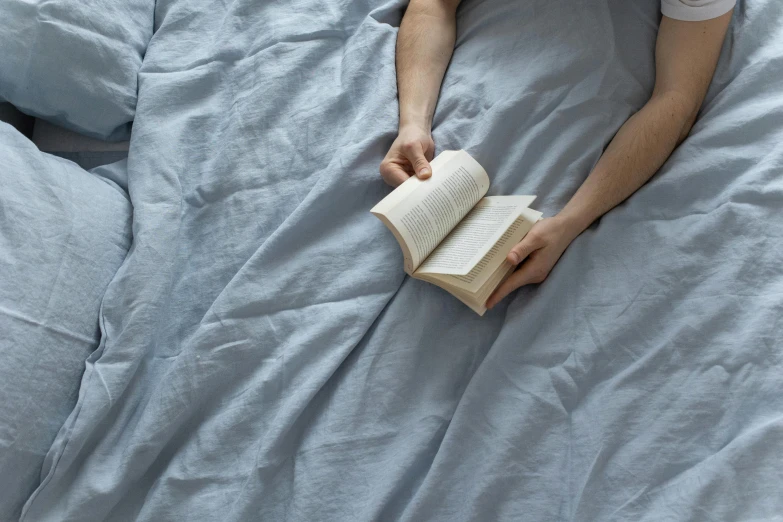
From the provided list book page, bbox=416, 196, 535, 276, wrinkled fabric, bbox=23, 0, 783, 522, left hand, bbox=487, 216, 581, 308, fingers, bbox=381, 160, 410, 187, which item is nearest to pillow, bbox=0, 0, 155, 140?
wrinkled fabric, bbox=23, 0, 783, 522

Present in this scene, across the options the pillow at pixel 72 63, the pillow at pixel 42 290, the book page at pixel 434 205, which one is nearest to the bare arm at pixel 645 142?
the book page at pixel 434 205

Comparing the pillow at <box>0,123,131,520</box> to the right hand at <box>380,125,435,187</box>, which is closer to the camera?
the pillow at <box>0,123,131,520</box>

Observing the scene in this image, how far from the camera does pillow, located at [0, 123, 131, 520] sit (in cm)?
84

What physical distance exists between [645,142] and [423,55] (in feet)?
1.35

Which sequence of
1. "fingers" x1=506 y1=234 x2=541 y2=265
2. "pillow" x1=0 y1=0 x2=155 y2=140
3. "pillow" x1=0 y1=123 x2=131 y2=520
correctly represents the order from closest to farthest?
"pillow" x1=0 y1=123 x2=131 y2=520, "fingers" x1=506 y1=234 x2=541 y2=265, "pillow" x1=0 y1=0 x2=155 y2=140

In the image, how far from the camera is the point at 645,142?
104 cm

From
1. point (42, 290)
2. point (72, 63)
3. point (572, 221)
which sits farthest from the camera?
point (72, 63)

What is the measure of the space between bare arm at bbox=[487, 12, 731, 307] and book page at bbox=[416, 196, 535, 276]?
0.04 meters

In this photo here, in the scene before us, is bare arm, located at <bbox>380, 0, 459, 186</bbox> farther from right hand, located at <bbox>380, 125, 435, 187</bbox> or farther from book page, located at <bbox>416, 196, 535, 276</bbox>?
book page, located at <bbox>416, 196, 535, 276</bbox>

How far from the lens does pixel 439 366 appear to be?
3.10ft

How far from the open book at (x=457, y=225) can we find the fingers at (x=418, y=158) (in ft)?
0.03

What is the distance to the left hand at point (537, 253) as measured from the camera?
958 mm

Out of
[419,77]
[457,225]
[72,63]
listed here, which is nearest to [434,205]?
[457,225]

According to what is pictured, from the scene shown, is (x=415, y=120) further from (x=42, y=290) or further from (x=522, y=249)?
(x=42, y=290)
